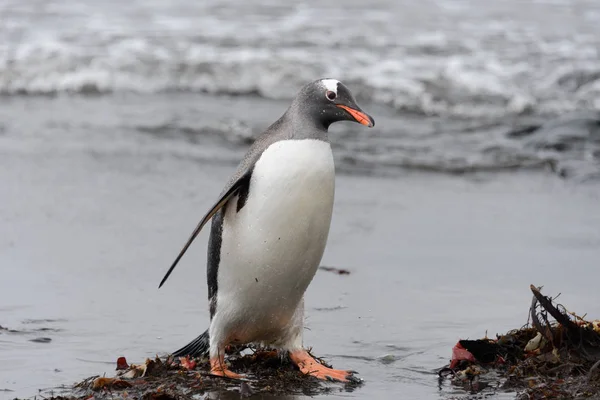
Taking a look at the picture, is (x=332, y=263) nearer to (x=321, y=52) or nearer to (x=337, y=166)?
(x=337, y=166)

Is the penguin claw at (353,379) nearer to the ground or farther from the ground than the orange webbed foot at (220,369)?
nearer to the ground

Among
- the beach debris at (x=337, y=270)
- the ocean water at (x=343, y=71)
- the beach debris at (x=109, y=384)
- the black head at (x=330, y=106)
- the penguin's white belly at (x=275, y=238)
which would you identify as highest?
the ocean water at (x=343, y=71)

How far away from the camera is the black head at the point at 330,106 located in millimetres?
4512

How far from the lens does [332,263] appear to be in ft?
22.0

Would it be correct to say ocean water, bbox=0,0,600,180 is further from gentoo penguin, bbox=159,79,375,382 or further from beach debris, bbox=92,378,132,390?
beach debris, bbox=92,378,132,390

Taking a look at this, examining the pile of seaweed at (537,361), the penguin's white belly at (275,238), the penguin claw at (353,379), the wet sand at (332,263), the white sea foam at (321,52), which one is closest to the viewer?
the pile of seaweed at (537,361)

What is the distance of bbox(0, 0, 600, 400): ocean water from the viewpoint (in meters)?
5.43

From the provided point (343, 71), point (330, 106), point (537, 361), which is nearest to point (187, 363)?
point (330, 106)

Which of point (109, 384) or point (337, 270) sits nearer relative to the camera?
point (109, 384)

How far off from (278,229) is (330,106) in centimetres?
59

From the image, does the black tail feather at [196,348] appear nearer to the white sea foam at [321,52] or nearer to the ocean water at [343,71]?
the ocean water at [343,71]

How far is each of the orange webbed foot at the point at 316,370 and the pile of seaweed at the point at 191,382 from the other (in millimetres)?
29

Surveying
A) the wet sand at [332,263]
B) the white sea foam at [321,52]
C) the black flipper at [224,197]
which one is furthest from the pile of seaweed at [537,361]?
the white sea foam at [321,52]

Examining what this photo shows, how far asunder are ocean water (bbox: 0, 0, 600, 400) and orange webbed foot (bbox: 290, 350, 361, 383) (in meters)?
0.11
